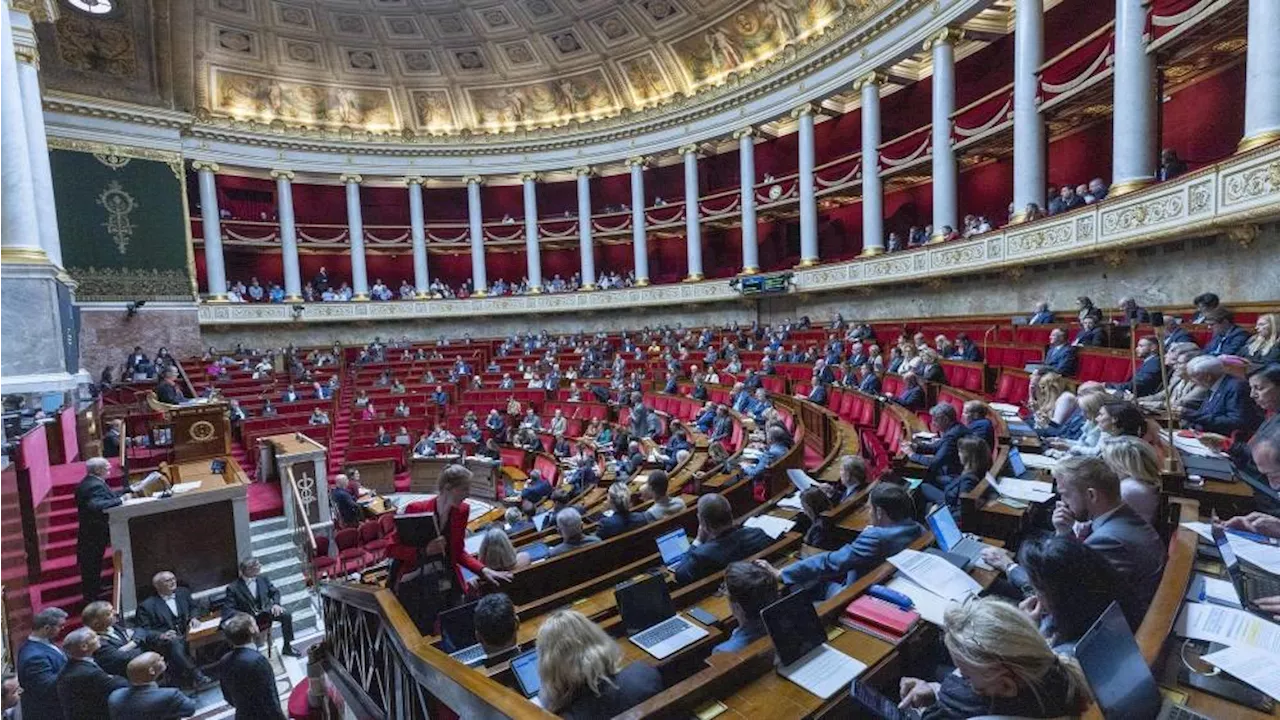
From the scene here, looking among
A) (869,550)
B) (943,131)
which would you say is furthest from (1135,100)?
(869,550)

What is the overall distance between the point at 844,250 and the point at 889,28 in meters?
7.49

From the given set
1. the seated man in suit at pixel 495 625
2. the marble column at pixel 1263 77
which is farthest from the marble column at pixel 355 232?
the marble column at pixel 1263 77

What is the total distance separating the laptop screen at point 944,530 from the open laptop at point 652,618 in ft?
3.97

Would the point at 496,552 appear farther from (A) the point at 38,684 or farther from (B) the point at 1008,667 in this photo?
(A) the point at 38,684

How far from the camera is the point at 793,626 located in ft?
7.16

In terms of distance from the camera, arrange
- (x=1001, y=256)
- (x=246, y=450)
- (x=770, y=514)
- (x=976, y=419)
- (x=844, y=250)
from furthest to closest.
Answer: (x=844, y=250), (x=246, y=450), (x=1001, y=256), (x=976, y=419), (x=770, y=514)

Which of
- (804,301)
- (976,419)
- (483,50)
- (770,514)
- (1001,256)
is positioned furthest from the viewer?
(483,50)

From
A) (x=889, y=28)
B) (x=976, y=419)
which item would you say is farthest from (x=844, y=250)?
(x=976, y=419)

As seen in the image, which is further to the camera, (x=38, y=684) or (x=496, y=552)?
(x=38, y=684)

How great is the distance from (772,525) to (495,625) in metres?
1.92

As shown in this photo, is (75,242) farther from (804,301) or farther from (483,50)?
(804,301)

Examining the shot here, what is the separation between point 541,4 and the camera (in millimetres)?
21328

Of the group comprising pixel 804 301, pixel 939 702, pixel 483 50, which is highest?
pixel 483 50

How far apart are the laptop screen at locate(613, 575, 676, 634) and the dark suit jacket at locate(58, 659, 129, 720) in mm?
3521
